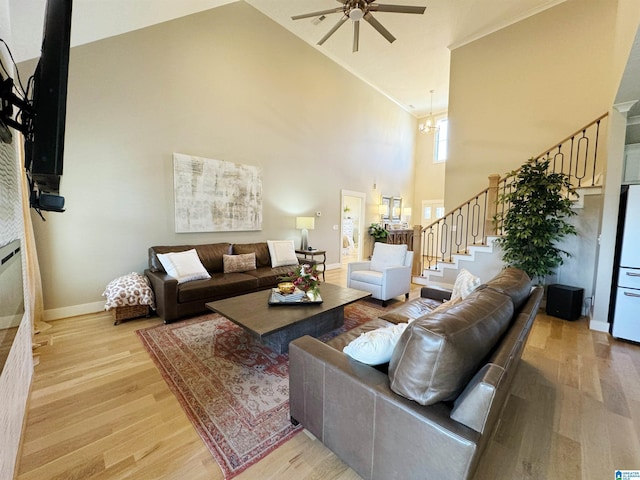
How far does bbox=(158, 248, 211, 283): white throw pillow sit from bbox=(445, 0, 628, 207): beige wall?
5345 mm

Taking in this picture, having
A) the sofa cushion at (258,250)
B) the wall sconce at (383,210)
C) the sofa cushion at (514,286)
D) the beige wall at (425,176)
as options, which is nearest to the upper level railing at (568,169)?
the sofa cushion at (514,286)

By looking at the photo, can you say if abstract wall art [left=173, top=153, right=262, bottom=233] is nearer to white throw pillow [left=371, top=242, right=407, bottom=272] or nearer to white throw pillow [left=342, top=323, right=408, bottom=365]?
white throw pillow [left=371, top=242, right=407, bottom=272]

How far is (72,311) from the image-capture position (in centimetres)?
329

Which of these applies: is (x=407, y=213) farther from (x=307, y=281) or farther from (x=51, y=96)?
(x=51, y=96)

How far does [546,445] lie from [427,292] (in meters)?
1.57

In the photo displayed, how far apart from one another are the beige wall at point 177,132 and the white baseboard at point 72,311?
16mm

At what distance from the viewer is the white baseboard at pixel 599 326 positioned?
3.08 m

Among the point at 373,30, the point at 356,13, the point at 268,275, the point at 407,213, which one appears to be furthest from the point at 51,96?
the point at 407,213

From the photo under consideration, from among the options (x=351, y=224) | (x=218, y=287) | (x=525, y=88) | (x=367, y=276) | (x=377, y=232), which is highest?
(x=525, y=88)

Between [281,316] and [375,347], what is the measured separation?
1239 mm

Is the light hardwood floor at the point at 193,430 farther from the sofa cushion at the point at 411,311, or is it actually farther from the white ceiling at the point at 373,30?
the white ceiling at the point at 373,30

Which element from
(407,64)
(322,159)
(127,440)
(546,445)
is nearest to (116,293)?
(127,440)

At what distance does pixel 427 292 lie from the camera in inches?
117

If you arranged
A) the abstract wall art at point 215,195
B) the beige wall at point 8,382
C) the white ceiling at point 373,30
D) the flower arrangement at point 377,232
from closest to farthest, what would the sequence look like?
1. the beige wall at point 8,382
2. the white ceiling at point 373,30
3. the abstract wall art at point 215,195
4. the flower arrangement at point 377,232
